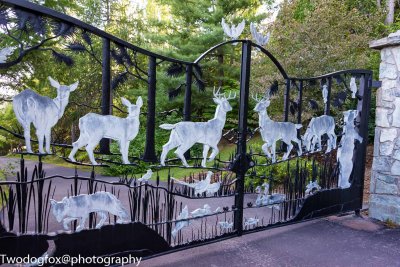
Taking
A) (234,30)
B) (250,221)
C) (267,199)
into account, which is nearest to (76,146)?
(234,30)

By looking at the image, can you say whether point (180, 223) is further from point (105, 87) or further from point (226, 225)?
point (105, 87)

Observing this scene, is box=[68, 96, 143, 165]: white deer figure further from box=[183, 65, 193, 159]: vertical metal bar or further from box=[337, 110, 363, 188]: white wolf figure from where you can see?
box=[337, 110, 363, 188]: white wolf figure

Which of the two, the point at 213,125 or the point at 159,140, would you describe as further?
the point at 159,140

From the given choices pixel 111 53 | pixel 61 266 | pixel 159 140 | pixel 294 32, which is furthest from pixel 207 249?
pixel 294 32

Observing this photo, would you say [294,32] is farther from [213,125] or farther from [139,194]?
[139,194]

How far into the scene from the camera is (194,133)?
8.43 ft

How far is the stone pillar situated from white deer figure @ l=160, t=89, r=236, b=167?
2109mm

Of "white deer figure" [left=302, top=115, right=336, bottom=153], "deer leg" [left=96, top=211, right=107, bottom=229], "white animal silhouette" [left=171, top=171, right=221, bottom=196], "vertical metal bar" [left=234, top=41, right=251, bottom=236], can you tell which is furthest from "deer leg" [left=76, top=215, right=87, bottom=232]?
"white deer figure" [left=302, top=115, right=336, bottom=153]

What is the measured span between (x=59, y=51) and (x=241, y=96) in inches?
58.9

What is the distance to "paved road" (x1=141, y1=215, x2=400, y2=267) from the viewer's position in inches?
109

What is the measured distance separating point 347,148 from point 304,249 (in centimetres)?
144

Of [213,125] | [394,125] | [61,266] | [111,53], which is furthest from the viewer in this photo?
[394,125]

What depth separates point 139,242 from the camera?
237 cm

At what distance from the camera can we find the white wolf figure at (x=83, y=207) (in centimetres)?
203
